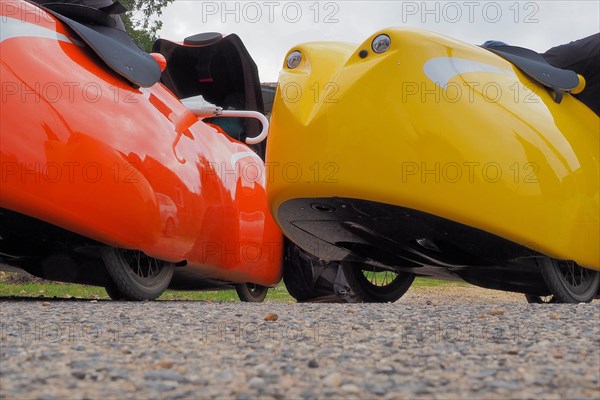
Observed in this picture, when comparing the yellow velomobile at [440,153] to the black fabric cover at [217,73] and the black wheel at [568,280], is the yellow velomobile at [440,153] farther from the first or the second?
the black fabric cover at [217,73]

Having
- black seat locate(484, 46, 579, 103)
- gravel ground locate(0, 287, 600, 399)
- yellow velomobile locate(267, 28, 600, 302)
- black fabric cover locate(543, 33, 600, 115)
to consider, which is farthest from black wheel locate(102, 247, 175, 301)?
black fabric cover locate(543, 33, 600, 115)

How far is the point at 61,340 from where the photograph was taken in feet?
6.55

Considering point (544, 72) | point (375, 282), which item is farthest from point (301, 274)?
point (544, 72)

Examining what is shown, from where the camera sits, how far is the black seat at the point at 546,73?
3.49 metres

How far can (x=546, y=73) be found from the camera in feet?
11.6

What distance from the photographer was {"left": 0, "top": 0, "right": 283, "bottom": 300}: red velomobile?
3.04m

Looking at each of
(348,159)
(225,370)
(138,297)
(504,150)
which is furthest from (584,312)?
(138,297)

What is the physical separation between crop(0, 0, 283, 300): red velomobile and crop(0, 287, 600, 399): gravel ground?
67cm

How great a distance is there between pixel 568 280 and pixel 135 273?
7.29 ft

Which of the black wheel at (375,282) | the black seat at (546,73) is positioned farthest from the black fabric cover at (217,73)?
the black seat at (546,73)

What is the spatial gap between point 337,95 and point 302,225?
770 millimetres

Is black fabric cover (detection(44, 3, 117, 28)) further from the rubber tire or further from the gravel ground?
the rubber tire

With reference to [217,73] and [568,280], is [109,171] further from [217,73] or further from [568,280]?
[568,280]

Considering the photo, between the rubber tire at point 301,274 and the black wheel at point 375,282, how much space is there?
0.56m
